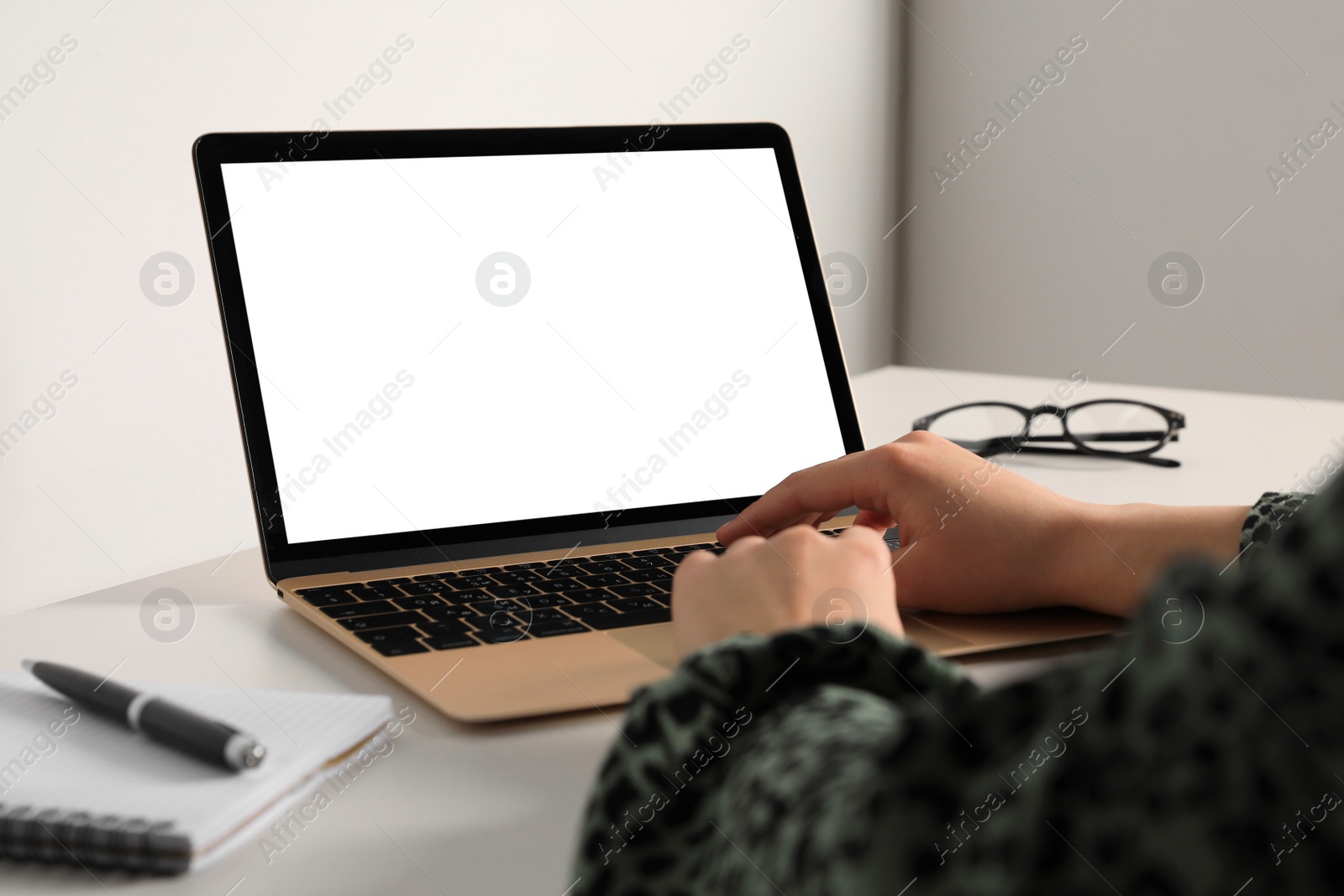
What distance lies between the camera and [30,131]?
1.17 meters

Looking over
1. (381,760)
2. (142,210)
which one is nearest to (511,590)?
(381,760)

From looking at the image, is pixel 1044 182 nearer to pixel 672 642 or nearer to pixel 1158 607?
pixel 672 642

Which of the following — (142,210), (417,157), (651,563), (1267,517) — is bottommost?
(1267,517)

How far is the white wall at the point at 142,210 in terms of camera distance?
1192mm

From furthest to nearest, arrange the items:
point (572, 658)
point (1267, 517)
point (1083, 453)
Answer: point (1083, 453) < point (1267, 517) < point (572, 658)

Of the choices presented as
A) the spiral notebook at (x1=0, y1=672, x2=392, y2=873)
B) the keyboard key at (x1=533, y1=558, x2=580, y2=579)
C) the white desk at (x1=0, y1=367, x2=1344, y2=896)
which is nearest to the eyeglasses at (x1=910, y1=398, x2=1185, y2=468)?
the white desk at (x1=0, y1=367, x2=1344, y2=896)

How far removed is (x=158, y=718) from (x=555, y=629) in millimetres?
204

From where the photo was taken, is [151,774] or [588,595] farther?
[588,595]

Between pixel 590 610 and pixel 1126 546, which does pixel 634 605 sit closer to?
pixel 590 610

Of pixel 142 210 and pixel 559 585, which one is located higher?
pixel 142 210

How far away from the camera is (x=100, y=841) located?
37 centimetres

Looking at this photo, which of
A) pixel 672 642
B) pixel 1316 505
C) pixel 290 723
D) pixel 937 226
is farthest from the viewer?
pixel 937 226

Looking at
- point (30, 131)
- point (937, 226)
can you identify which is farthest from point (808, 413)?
point (937, 226)

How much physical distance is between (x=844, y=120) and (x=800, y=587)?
102 inches
